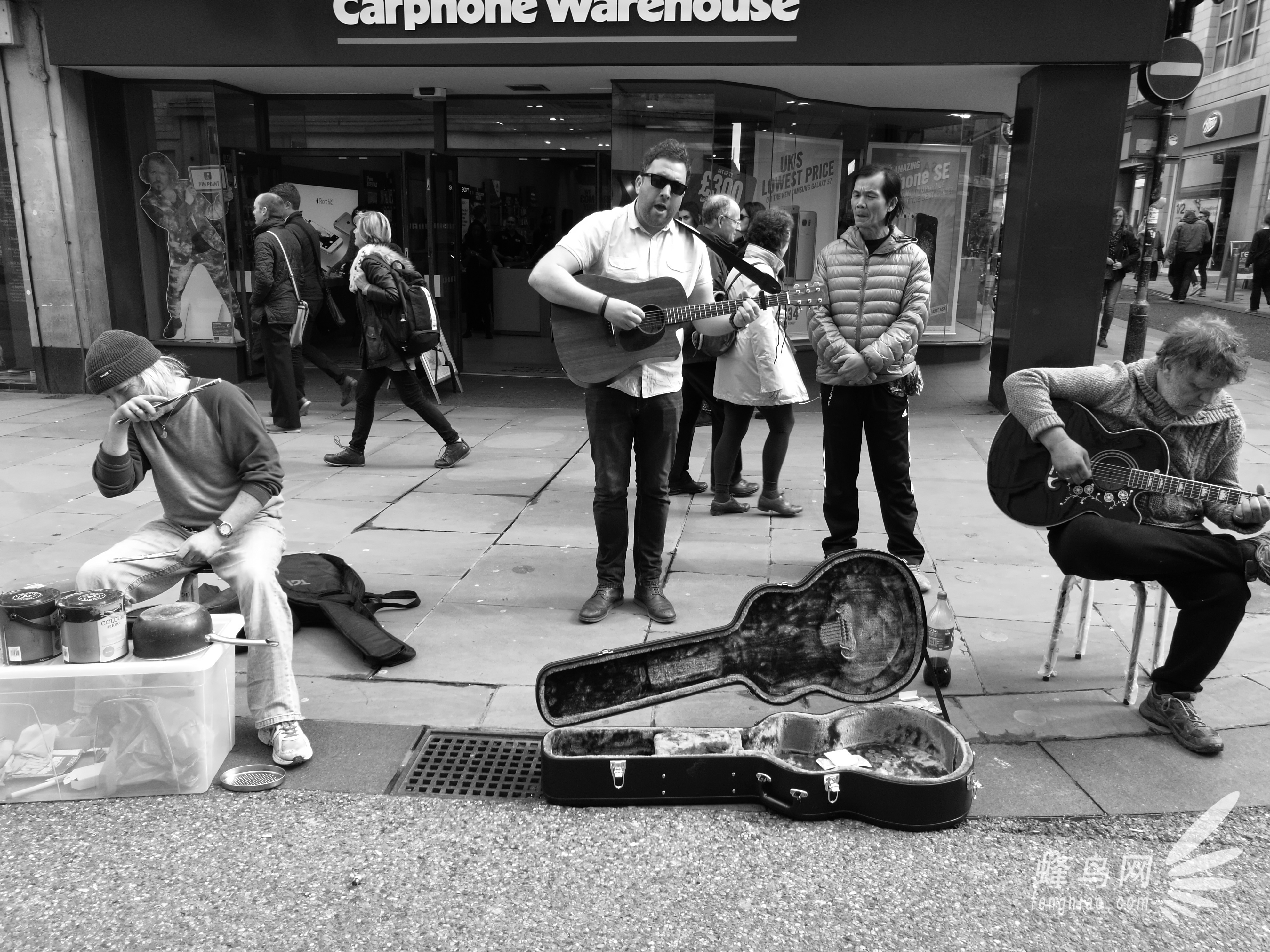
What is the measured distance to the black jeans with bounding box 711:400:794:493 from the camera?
5844 millimetres

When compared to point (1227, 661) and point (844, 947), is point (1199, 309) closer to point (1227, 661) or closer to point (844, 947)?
point (1227, 661)

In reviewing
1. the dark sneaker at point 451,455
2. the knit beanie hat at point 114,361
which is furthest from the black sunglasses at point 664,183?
the dark sneaker at point 451,455

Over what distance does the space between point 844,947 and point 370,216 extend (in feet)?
19.9

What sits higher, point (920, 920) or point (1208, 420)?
point (1208, 420)

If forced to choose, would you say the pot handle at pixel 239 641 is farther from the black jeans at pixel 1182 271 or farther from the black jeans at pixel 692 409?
the black jeans at pixel 1182 271

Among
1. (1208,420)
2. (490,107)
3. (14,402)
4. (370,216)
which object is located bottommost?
(14,402)

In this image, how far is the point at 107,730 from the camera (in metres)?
3.03

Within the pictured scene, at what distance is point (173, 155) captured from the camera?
32.2 feet

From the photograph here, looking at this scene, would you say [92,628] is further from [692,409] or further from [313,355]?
[313,355]

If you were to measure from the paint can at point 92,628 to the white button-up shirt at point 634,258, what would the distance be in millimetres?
2001

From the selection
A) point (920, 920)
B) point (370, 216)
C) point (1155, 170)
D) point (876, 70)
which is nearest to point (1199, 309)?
point (1155, 170)

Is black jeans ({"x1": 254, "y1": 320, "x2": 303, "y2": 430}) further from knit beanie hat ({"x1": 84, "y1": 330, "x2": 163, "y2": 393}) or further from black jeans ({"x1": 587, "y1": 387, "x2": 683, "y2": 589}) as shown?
knit beanie hat ({"x1": 84, "y1": 330, "x2": 163, "y2": 393})

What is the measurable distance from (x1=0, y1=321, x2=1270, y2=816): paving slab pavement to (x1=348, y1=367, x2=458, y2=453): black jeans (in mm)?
253

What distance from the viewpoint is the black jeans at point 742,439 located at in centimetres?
584
